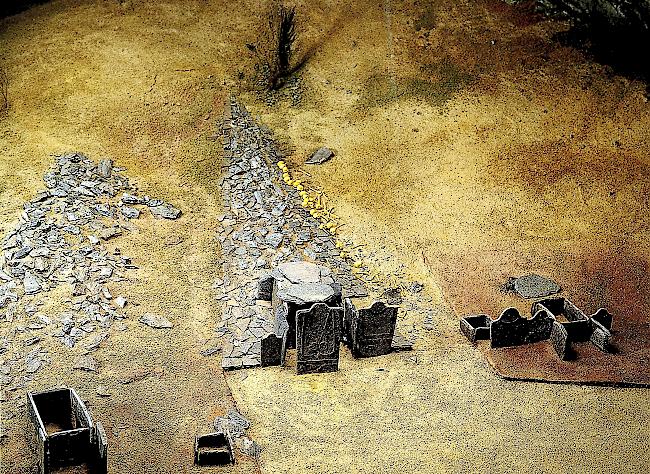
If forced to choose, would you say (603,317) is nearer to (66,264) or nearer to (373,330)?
(373,330)

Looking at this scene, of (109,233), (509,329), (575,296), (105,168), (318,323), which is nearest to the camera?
(318,323)

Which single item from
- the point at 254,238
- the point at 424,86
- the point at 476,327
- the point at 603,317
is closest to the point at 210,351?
the point at 254,238

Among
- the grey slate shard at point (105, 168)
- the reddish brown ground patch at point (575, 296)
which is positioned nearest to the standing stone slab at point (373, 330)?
the reddish brown ground patch at point (575, 296)

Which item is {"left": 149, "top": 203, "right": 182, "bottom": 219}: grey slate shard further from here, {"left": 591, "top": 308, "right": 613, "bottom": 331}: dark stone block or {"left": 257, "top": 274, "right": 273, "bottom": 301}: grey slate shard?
{"left": 591, "top": 308, "right": 613, "bottom": 331}: dark stone block

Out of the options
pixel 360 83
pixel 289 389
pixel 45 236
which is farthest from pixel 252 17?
pixel 289 389

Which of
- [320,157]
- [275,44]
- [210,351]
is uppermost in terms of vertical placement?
[275,44]

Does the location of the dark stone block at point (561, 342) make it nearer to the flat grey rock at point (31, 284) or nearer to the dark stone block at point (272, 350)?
the dark stone block at point (272, 350)

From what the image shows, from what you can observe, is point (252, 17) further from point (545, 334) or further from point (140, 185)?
point (545, 334)
